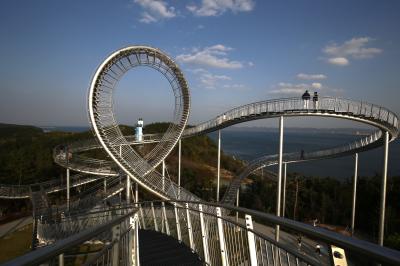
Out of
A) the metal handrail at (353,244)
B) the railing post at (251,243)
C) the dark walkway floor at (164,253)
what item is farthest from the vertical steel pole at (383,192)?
the metal handrail at (353,244)

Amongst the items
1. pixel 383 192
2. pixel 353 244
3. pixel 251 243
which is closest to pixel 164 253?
pixel 251 243

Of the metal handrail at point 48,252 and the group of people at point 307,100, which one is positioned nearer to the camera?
the metal handrail at point 48,252

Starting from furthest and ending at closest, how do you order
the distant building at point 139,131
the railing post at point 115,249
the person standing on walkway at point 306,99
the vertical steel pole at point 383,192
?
the distant building at point 139,131 → the person standing on walkway at point 306,99 → the vertical steel pole at point 383,192 → the railing post at point 115,249

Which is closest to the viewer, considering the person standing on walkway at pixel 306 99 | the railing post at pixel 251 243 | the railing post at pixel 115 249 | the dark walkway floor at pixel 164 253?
the railing post at pixel 115 249

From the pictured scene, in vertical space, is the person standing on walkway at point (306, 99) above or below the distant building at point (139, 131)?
above

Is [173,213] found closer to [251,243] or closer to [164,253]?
[164,253]

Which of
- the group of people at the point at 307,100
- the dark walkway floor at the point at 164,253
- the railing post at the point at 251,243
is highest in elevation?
the group of people at the point at 307,100

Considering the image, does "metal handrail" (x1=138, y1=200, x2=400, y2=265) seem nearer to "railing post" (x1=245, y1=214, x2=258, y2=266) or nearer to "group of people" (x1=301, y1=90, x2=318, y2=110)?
"railing post" (x1=245, y1=214, x2=258, y2=266)

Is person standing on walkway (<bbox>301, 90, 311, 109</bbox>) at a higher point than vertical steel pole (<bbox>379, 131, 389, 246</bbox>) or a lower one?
higher

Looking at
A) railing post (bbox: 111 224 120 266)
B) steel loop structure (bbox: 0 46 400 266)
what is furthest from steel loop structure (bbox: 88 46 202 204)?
railing post (bbox: 111 224 120 266)

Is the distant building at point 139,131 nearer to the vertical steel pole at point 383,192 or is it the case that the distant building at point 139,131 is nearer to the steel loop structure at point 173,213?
the steel loop structure at point 173,213
